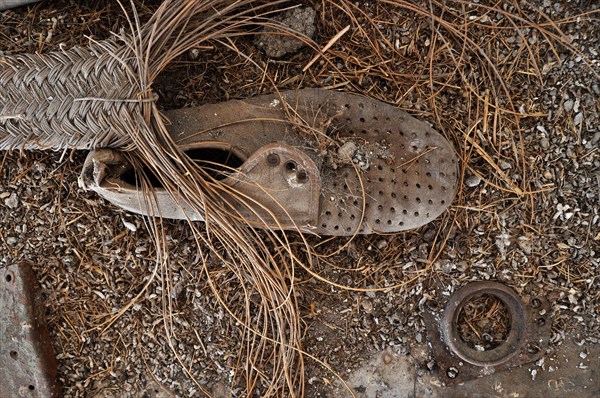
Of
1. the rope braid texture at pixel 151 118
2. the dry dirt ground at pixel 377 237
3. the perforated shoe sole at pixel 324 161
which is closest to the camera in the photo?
the rope braid texture at pixel 151 118

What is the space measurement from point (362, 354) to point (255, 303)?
18.5 inches

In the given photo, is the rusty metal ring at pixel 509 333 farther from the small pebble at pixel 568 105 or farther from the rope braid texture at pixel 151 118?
the small pebble at pixel 568 105

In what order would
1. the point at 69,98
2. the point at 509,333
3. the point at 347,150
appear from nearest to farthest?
the point at 69,98 → the point at 347,150 → the point at 509,333

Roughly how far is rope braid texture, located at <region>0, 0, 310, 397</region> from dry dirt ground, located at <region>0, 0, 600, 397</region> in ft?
0.43

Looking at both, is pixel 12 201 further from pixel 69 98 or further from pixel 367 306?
pixel 367 306

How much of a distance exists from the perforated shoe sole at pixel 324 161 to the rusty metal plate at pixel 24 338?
0.57 meters

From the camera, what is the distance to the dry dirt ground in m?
2.07

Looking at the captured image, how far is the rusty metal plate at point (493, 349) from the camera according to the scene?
2.09 m

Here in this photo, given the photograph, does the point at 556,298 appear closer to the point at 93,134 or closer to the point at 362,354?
the point at 362,354

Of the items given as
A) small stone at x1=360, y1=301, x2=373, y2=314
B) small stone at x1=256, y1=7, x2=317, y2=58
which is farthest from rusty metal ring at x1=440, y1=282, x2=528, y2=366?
small stone at x1=256, y1=7, x2=317, y2=58

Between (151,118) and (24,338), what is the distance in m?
1.02

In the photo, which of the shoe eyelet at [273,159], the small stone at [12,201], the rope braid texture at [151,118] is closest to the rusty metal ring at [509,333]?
the rope braid texture at [151,118]

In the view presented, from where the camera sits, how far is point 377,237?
2145 millimetres

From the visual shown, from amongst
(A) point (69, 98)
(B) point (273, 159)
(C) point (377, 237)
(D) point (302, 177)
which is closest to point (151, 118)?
(A) point (69, 98)
